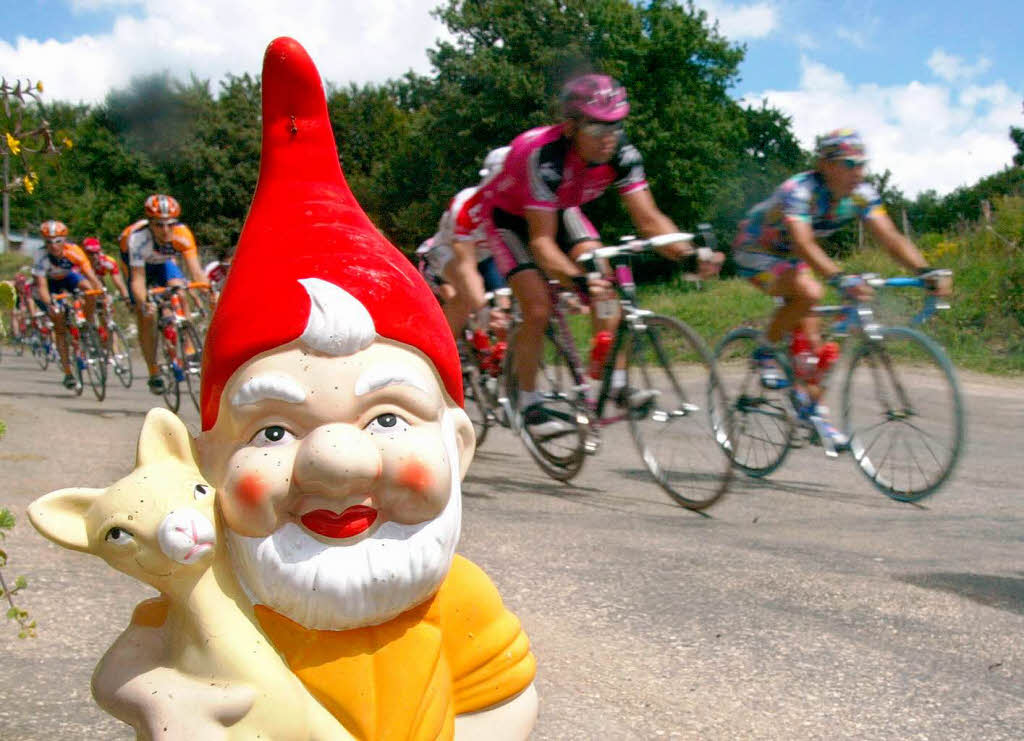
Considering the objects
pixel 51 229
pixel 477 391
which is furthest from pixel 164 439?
pixel 51 229

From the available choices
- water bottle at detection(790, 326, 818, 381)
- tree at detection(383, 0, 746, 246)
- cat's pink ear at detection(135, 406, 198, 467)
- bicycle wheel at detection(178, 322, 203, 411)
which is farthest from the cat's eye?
Result: tree at detection(383, 0, 746, 246)

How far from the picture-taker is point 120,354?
1235 cm

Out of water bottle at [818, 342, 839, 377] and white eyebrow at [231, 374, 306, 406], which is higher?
white eyebrow at [231, 374, 306, 406]

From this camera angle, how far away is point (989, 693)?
297cm

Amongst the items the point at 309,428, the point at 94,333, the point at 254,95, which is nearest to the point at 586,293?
the point at 309,428

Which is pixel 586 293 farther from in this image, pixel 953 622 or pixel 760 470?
pixel 953 622

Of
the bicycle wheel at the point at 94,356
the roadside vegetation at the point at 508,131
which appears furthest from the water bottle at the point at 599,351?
the roadside vegetation at the point at 508,131

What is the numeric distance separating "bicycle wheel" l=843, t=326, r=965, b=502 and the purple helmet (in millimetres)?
1828

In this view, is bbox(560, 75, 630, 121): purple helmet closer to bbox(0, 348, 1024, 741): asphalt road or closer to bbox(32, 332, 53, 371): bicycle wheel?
bbox(0, 348, 1024, 741): asphalt road

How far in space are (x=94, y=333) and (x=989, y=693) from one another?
10749 mm

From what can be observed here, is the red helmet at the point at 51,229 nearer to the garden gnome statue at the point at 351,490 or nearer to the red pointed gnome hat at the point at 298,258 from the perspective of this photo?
the red pointed gnome hat at the point at 298,258

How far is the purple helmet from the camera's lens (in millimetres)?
5188

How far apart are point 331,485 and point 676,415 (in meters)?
3.79

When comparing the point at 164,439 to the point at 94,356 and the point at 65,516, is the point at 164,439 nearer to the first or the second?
the point at 65,516
